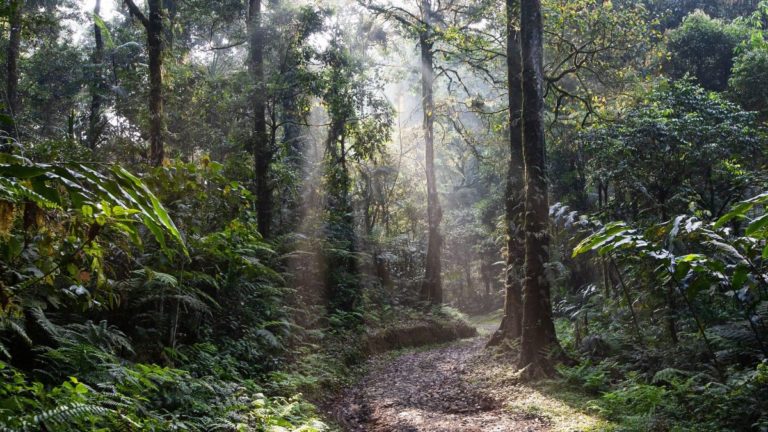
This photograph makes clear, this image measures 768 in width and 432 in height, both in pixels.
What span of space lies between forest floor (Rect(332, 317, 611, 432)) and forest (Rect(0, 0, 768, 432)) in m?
0.07

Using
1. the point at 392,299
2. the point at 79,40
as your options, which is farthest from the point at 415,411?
the point at 79,40

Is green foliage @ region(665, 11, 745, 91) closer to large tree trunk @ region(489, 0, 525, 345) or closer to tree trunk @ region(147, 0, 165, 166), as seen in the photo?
large tree trunk @ region(489, 0, 525, 345)

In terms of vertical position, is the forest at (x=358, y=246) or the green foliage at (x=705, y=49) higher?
the green foliage at (x=705, y=49)

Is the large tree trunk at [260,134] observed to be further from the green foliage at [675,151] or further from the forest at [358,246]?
the green foliage at [675,151]

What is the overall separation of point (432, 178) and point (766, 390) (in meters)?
16.9

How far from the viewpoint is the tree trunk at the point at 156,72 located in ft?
29.7

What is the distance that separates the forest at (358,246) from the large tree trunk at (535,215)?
38 millimetres

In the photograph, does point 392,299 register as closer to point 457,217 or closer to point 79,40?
point 457,217

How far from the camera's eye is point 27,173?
1878mm

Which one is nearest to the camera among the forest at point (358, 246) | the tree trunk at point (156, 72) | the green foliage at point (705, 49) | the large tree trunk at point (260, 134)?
the forest at point (358, 246)

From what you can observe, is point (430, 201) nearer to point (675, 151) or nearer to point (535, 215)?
point (675, 151)

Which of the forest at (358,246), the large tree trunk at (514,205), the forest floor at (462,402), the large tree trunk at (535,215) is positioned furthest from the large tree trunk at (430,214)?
the large tree trunk at (535,215)

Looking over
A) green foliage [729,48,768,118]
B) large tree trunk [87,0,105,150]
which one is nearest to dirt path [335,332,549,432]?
green foliage [729,48,768,118]

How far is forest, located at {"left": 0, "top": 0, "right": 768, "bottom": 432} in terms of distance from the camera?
13.5 ft
